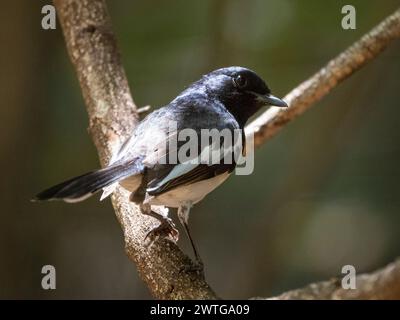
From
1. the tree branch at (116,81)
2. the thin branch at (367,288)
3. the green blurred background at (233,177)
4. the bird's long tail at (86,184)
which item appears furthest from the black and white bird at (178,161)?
the green blurred background at (233,177)

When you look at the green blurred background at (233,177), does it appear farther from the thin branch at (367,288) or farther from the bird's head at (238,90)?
the thin branch at (367,288)

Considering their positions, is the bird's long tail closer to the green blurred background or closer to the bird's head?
the bird's head

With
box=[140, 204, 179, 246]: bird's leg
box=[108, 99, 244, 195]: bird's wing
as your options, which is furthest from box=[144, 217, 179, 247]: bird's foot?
box=[108, 99, 244, 195]: bird's wing

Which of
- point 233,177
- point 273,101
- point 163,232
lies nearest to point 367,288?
point 163,232

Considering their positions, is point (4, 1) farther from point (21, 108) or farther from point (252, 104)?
point (252, 104)
